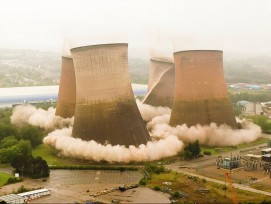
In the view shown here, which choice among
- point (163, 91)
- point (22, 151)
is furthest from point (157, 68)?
point (22, 151)

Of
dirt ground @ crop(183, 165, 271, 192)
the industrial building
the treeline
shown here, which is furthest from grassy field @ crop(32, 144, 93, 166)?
dirt ground @ crop(183, 165, 271, 192)

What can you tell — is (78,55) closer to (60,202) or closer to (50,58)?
(60,202)

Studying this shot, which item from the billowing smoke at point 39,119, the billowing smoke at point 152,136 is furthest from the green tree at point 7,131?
the billowing smoke at point 39,119

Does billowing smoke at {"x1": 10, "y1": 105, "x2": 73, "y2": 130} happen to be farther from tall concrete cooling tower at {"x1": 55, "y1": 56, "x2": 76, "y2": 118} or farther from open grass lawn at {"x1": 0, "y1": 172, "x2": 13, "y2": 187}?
open grass lawn at {"x1": 0, "y1": 172, "x2": 13, "y2": 187}

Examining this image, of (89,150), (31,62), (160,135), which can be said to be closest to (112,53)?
(89,150)

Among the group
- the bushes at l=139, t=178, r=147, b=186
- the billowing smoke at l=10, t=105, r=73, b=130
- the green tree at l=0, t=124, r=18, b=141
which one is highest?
the billowing smoke at l=10, t=105, r=73, b=130

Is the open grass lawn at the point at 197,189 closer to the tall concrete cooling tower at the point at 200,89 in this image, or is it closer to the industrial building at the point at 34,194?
the industrial building at the point at 34,194

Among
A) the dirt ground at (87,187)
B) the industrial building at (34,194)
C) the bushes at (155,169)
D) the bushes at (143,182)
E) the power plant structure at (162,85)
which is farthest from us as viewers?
the power plant structure at (162,85)
